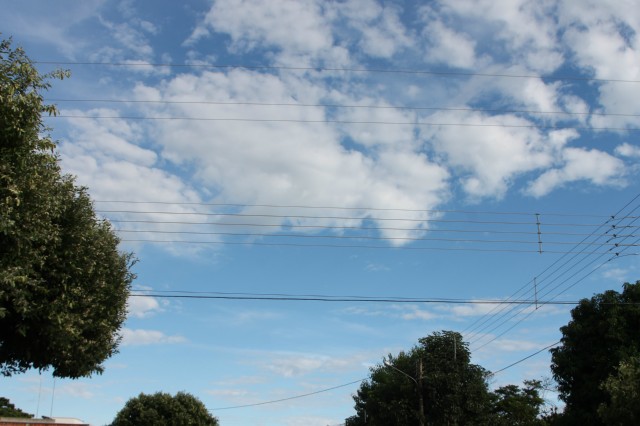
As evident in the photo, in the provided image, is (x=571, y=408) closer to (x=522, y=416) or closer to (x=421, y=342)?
(x=421, y=342)

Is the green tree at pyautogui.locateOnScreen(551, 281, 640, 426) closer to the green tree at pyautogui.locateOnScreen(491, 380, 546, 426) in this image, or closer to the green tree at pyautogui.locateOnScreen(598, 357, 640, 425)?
the green tree at pyautogui.locateOnScreen(598, 357, 640, 425)

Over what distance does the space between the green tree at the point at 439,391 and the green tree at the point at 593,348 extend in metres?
10.6

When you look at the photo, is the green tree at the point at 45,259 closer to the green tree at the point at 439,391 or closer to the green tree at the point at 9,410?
the green tree at the point at 439,391

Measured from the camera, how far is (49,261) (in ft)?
58.7

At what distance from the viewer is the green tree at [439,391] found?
162ft

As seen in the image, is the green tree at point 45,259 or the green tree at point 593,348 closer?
the green tree at point 45,259

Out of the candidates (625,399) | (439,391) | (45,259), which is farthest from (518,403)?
(45,259)

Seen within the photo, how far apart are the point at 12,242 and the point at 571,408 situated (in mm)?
36776

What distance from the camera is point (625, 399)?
27.3 m

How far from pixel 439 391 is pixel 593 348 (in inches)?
615

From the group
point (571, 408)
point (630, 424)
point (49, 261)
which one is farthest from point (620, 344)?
point (49, 261)

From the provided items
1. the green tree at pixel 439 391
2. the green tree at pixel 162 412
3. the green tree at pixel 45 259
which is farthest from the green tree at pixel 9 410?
the green tree at pixel 45 259

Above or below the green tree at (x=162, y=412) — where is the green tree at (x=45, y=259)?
above

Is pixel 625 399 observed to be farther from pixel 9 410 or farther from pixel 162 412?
pixel 9 410
